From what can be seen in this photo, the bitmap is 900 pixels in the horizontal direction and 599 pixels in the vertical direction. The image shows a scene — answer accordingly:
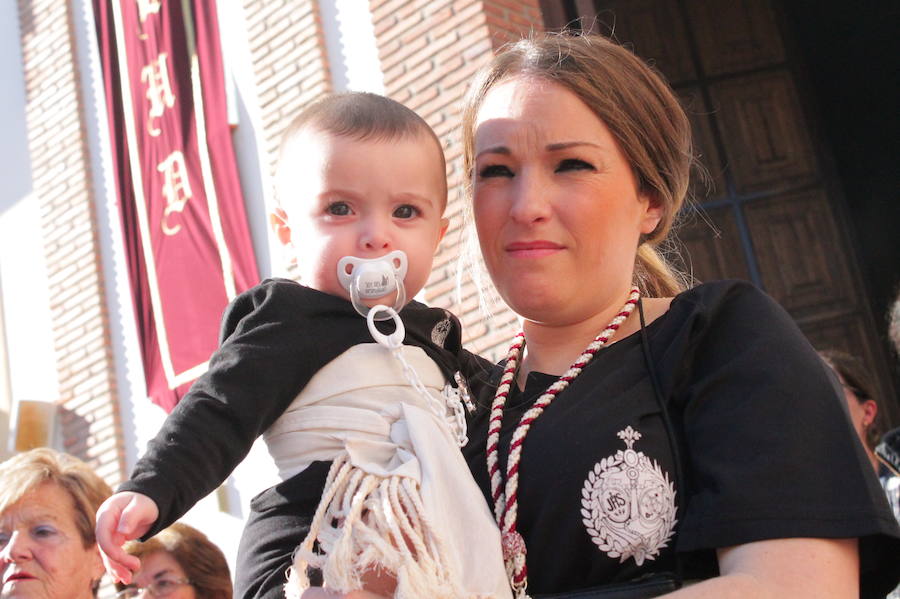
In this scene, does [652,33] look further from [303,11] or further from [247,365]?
[247,365]

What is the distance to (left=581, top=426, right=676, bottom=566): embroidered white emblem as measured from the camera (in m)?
1.82

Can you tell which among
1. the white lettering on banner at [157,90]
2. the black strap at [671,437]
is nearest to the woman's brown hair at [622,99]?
the black strap at [671,437]

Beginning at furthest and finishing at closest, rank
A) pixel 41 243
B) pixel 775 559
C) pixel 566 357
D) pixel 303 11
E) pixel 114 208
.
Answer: pixel 41 243 < pixel 114 208 < pixel 303 11 < pixel 566 357 < pixel 775 559

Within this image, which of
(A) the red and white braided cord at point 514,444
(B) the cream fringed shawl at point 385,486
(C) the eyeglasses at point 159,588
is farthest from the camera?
(C) the eyeglasses at point 159,588

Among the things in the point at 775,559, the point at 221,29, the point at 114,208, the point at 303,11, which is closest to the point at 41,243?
the point at 114,208

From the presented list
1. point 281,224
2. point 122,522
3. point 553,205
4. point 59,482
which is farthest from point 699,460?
point 59,482

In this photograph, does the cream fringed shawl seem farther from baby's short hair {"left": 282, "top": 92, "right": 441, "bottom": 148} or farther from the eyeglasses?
the eyeglasses

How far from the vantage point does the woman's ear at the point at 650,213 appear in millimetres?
2404

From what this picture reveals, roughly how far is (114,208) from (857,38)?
6340 mm

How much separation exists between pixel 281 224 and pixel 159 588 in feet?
10.3

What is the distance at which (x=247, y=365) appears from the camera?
2008 millimetres

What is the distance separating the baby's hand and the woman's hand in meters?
0.83

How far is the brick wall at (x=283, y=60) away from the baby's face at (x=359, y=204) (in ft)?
Answer: 19.7

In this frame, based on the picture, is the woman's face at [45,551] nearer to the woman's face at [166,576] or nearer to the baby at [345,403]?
the woman's face at [166,576]
